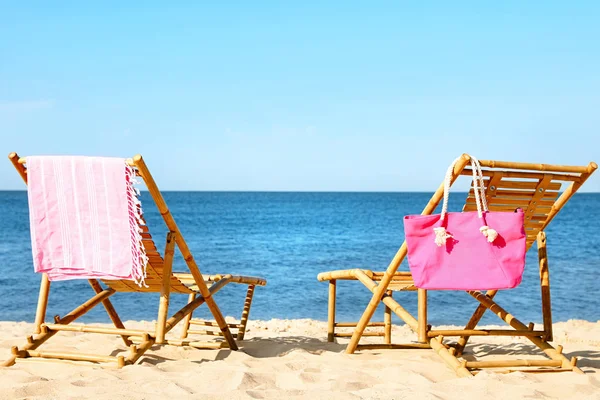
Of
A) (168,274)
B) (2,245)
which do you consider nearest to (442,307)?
(168,274)

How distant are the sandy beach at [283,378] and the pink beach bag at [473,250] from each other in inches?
20.5

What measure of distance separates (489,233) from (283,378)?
134 centimetres

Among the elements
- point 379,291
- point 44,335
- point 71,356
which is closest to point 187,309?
point 71,356

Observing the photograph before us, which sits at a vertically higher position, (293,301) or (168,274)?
(168,274)

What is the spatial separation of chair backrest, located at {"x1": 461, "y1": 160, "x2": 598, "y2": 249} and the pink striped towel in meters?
1.88

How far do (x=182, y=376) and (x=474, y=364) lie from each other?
62.3 inches

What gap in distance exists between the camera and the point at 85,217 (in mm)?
3648

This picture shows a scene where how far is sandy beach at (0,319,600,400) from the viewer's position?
3012mm

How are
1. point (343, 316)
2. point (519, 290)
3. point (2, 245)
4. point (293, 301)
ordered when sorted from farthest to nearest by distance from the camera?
point (2, 245) < point (519, 290) < point (293, 301) < point (343, 316)

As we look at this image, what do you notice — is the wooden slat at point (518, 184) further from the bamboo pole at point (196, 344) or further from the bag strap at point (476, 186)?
the bamboo pole at point (196, 344)

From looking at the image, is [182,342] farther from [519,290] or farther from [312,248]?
[312,248]

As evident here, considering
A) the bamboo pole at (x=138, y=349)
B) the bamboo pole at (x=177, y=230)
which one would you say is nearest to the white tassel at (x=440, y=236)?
the bamboo pole at (x=177, y=230)

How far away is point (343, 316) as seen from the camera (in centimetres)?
839

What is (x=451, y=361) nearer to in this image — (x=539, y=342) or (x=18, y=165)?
(x=539, y=342)
